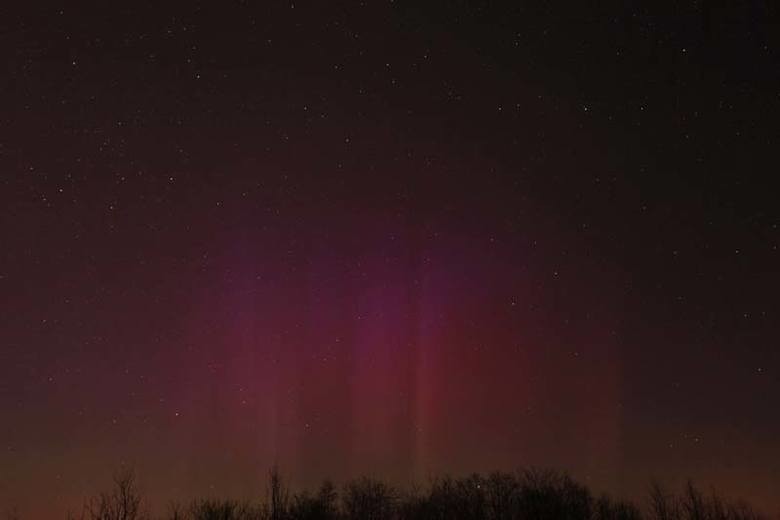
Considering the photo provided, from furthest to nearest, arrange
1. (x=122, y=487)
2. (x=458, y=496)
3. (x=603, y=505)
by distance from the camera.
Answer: (x=458, y=496) → (x=603, y=505) → (x=122, y=487)

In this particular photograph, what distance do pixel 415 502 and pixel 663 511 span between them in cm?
2215

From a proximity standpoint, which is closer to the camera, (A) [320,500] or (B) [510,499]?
(A) [320,500]

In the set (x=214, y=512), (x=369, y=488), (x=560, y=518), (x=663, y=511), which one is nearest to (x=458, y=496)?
(x=369, y=488)

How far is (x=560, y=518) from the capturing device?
5700cm

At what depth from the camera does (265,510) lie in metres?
54.1

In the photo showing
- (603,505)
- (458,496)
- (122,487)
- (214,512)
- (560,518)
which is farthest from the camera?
(458,496)

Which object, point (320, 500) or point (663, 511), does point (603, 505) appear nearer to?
point (663, 511)

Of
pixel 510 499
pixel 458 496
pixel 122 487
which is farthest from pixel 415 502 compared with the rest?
pixel 122 487

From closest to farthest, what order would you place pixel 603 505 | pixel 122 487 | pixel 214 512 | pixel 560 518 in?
pixel 122 487
pixel 214 512
pixel 560 518
pixel 603 505

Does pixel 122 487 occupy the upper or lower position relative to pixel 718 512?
upper

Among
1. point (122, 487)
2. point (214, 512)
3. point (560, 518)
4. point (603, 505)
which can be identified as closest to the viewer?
point (122, 487)

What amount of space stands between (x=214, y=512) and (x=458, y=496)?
24543 mm

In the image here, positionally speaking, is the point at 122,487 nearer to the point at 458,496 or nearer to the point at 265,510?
the point at 265,510

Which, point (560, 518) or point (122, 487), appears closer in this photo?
point (122, 487)
